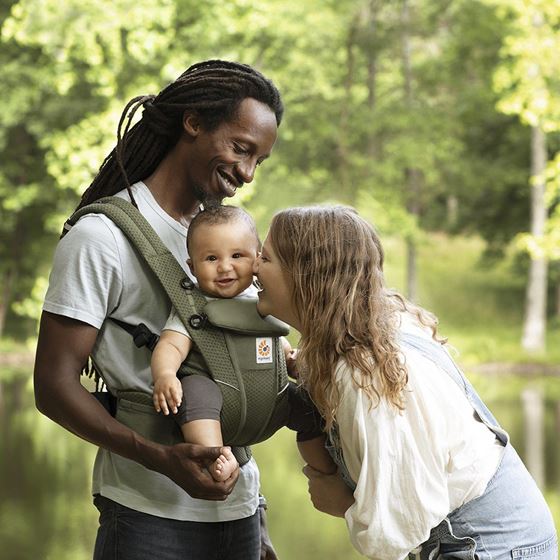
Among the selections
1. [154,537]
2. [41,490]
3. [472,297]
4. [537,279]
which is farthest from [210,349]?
[472,297]

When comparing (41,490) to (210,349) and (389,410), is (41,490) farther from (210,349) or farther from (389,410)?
(389,410)

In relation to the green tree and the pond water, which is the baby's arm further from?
the green tree

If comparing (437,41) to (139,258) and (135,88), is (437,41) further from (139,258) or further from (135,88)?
(139,258)

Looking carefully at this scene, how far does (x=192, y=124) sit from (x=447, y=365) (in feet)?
2.26

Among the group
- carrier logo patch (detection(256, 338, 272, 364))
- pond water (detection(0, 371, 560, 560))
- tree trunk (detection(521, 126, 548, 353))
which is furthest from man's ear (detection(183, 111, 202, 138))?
tree trunk (detection(521, 126, 548, 353))

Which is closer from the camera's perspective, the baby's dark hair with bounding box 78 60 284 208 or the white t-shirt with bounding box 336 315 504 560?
the white t-shirt with bounding box 336 315 504 560

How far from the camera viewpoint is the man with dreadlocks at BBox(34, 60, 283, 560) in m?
1.86

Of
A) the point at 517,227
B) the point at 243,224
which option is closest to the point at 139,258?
the point at 243,224

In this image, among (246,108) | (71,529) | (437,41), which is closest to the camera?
(246,108)

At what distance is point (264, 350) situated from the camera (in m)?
1.99

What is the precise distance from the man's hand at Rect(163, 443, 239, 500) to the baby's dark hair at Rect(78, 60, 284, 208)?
538 millimetres

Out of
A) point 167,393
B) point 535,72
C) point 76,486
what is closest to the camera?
point 167,393

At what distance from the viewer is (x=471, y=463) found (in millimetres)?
1814

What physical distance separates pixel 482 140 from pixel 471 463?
1844cm
